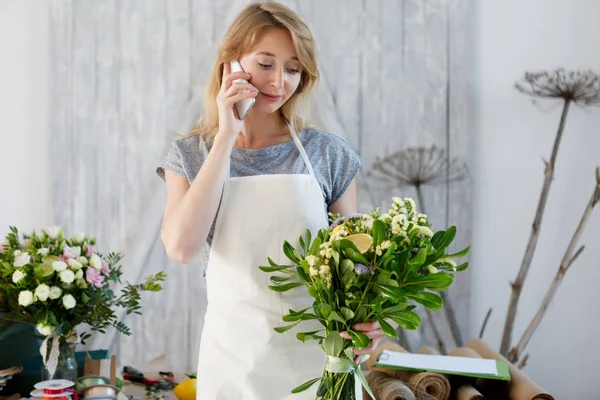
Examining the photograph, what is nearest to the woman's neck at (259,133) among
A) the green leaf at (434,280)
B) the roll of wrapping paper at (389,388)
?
the green leaf at (434,280)

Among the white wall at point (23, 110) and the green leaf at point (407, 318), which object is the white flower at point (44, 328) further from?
the white wall at point (23, 110)

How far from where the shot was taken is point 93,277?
6.78 feet

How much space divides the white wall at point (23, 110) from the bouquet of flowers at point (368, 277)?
2.31 meters

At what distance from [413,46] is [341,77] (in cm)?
37

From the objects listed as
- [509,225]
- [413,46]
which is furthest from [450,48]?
[509,225]

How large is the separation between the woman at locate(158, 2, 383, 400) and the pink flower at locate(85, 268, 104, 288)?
384mm

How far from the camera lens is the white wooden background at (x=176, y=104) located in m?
3.45

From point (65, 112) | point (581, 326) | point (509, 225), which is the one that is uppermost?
point (65, 112)

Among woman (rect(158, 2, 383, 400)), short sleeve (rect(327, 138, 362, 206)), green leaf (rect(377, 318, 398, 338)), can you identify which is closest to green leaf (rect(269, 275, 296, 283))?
woman (rect(158, 2, 383, 400))

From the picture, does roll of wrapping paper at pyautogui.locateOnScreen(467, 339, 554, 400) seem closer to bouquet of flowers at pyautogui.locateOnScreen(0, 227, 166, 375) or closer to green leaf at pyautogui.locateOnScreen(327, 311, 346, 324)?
green leaf at pyautogui.locateOnScreen(327, 311, 346, 324)

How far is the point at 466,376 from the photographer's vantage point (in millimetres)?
2402

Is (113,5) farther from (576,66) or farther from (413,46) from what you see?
(576,66)

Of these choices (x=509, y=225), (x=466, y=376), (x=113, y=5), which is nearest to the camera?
(x=466, y=376)

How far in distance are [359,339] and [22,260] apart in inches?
41.1
